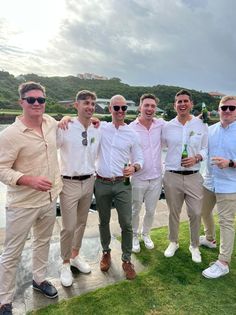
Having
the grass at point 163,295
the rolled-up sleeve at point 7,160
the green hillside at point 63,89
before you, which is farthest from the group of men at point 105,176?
the green hillside at point 63,89

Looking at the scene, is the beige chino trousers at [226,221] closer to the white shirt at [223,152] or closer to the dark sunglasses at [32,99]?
the white shirt at [223,152]

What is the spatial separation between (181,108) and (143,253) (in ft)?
7.49

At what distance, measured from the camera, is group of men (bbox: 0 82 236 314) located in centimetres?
309

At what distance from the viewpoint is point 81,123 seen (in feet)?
12.0

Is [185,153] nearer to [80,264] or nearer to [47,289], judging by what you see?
[80,264]

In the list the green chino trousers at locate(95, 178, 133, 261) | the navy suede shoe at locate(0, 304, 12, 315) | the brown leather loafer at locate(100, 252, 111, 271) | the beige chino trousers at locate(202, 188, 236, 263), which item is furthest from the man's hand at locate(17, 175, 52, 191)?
the beige chino trousers at locate(202, 188, 236, 263)

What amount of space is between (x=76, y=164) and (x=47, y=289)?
4.95 feet

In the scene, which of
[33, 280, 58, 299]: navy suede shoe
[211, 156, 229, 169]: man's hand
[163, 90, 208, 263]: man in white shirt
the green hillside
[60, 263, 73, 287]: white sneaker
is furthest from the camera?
the green hillside

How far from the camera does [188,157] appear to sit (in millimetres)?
4109

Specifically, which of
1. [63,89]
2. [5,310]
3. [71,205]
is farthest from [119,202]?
[63,89]

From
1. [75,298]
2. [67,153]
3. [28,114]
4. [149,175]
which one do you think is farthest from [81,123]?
[75,298]

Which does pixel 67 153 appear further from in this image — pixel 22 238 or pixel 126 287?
pixel 126 287

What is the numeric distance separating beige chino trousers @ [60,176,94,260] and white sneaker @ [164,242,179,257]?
1545mm

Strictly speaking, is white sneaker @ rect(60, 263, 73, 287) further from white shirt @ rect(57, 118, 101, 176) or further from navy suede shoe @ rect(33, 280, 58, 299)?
white shirt @ rect(57, 118, 101, 176)
